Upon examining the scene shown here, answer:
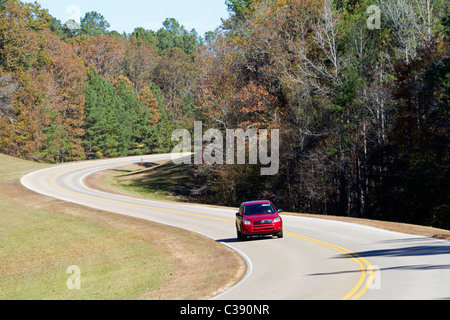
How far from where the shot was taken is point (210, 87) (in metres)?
59.7

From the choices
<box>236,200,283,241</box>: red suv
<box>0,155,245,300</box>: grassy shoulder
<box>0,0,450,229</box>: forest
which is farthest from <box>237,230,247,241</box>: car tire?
<box>0,0,450,229</box>: forest

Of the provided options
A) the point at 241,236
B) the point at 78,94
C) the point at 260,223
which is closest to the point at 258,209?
the point at 260,223

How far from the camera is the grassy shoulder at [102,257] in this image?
683 inches

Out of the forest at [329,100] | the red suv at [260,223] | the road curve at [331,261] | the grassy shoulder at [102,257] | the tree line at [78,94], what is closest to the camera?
the road curve at [331,261]

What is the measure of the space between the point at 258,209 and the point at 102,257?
28.2 feet

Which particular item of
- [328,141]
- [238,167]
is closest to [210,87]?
[238,167]

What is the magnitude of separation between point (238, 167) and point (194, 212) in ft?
58.5

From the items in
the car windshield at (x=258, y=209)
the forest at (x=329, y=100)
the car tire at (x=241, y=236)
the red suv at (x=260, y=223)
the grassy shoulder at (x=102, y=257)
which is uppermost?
the forest at (x=329, y=100)

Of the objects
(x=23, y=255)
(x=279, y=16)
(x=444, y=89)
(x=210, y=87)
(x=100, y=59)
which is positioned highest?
(x=100, y=59)

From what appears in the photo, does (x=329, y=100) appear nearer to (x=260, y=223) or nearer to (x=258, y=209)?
(x=258, y=209)

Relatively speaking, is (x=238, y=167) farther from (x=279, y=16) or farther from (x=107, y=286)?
(x=107, y=286)

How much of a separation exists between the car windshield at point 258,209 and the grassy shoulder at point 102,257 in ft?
7.07

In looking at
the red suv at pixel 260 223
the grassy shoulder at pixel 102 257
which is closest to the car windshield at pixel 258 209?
the red suv at pixel 260 223

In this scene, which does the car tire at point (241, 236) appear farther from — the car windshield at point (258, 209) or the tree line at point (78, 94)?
the tree line at point (78, 94)
